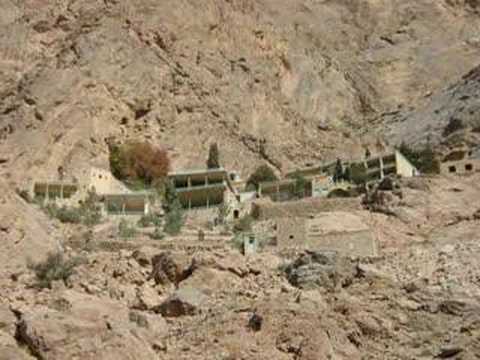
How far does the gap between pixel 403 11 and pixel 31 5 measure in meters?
26.0

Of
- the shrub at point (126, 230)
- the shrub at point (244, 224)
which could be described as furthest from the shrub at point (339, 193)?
the shrub at point (126, 230)

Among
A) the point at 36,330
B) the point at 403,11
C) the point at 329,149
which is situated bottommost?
the point at 36,330

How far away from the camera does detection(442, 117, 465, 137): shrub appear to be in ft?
149

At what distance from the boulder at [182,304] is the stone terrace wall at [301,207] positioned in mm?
10455

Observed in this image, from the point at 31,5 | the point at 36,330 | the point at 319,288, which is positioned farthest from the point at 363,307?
the point at 31,5

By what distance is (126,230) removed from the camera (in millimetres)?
35656

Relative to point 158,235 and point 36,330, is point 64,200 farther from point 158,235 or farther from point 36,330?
point 36,330

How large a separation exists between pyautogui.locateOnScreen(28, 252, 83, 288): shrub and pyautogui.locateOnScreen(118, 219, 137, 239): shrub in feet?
20.8

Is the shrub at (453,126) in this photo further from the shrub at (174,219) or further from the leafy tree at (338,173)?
the shrub at (174,219)

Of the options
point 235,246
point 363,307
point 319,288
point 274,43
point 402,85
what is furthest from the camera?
point 402,85

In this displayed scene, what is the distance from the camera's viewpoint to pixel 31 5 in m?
56.1

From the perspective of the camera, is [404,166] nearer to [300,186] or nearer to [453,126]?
[300,186]

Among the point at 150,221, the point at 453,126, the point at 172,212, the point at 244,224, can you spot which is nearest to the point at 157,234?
the point at 244,224

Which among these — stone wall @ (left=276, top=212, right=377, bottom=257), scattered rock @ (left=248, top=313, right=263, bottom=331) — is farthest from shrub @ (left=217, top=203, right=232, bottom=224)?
scattered rock @ (left=248, top=313, right=263, bottom=331)
